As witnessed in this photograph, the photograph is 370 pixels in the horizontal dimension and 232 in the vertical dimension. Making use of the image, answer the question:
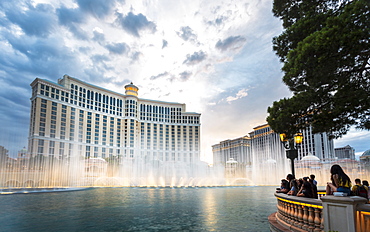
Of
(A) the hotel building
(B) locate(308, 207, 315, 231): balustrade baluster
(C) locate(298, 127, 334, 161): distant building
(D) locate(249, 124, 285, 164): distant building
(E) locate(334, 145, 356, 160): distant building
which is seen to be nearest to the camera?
(B) locate(308, 207, 315, 231): balustrade baluster

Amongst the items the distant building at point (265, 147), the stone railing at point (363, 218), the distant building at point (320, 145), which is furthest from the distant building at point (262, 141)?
the stone railing at point (363, 218)

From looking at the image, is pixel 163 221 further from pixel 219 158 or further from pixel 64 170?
pixel 219 158

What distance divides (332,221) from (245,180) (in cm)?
5014

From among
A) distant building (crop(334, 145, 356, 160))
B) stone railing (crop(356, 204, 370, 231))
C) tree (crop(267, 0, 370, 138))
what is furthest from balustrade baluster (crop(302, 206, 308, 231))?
distant building (crop(334, 145, 356, 160))

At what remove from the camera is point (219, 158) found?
187500 mm

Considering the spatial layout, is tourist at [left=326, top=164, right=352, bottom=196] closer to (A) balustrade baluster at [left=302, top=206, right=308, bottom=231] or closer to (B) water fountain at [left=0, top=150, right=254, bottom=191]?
(A) balustrade baluster at [left=302, top=206, right=308, bottom=231]

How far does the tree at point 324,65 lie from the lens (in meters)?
7.05

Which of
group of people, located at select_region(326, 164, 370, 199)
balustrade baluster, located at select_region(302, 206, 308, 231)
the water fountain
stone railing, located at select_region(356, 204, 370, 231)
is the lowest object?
the water fountain

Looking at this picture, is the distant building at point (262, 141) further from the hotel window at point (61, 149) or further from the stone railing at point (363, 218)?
the stone railing at point (363, 218)

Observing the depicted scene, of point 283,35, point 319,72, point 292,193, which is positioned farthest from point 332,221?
point 283,35

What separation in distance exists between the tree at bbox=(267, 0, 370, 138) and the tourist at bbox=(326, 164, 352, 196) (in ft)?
10.1

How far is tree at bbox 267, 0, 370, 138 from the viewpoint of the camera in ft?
23.1

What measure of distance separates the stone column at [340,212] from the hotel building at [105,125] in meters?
88.9

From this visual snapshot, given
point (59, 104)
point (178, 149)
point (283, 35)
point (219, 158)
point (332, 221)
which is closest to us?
point (332, 221)
